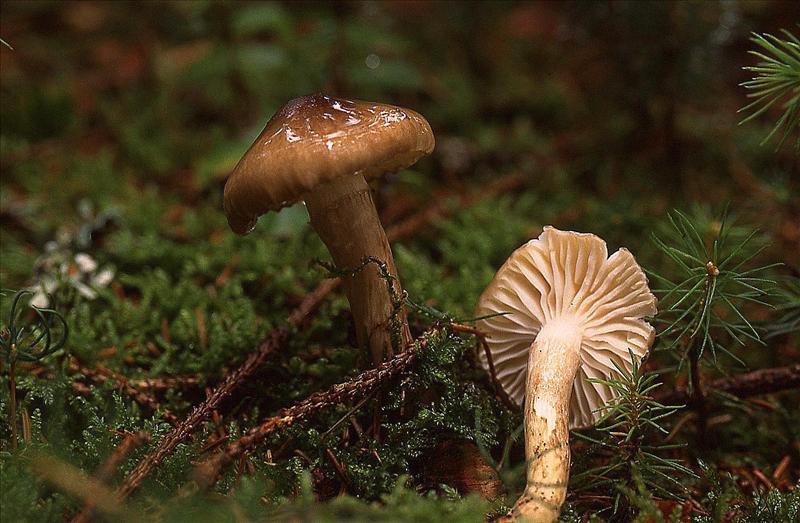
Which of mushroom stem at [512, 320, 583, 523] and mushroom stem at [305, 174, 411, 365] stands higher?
mushroom stem at [305, 174, 411, 365]

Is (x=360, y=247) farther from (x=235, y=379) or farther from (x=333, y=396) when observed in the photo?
(x=235, y=379)

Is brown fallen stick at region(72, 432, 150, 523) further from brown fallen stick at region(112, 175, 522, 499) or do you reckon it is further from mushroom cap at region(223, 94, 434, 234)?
mushroom cap at region(223, 94, 434, 234)

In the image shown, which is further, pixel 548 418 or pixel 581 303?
pixel 581 303

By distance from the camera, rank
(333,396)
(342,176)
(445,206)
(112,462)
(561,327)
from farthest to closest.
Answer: (445,206) → (561,327) → (333,396) → (342,176) → (112,462)

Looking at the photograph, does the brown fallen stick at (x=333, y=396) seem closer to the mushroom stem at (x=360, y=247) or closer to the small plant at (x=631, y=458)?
the mushroom stem at (x=360, y=247)

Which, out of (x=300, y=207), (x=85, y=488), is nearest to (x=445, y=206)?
(x=300, y=207)

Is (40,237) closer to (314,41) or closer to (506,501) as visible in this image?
(314,41)

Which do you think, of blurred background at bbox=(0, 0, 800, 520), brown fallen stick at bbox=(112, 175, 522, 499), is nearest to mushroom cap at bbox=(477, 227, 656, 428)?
blurred background at bbox=(0, 0, 800, 520)
